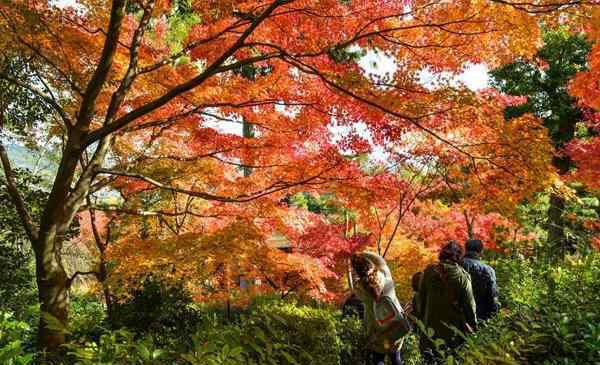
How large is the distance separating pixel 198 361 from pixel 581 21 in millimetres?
5106

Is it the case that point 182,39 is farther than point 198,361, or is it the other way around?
point 182,39

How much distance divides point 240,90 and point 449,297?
3.65 metres

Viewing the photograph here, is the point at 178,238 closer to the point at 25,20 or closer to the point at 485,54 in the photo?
the point at 25,20

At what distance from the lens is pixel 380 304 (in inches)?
144

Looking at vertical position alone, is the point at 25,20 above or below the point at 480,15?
above

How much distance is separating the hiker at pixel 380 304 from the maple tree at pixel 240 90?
1.42 m

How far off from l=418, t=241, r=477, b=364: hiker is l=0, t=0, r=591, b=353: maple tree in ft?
3.71

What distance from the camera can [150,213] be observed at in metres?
6.20

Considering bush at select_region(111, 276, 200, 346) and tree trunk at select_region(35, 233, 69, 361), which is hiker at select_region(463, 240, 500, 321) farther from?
bush at select_region(111, 276, 200, 346)

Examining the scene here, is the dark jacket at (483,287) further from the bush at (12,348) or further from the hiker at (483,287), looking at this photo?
the bush at (12,348)

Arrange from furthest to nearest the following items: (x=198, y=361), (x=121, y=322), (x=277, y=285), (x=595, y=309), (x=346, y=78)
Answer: (x=277, y=285)
(x=121, y=322)
(x=346, y=78)
(x=595, y=309)
(x=198, y=361)

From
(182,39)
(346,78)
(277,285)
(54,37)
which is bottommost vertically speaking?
(277,285)

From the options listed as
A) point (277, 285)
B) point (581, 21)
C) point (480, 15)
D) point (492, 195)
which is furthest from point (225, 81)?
point (277, 285)

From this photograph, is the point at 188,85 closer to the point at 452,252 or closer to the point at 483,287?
the point at 452,252
